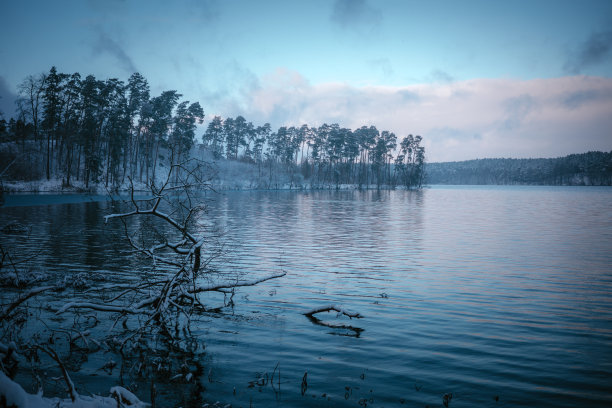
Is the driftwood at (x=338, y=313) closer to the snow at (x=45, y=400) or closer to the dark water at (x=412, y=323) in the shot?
the dark water at (x=412, y=323)

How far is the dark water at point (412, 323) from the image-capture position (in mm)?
7508

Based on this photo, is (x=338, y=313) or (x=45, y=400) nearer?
(x=45, y=400)

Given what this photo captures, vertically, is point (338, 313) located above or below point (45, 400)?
below

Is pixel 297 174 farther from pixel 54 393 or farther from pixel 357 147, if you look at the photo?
pixel 54 393

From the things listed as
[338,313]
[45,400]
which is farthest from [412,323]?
[45,400]

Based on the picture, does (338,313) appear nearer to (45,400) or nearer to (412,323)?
(412,323)

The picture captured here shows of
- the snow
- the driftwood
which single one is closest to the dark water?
the driftwood

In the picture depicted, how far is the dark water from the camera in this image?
24.6 ft

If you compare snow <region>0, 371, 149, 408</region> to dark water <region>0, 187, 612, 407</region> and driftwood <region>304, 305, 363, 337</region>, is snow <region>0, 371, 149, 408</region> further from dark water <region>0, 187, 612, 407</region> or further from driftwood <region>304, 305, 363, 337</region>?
driftwood <region>304, 305, 363, 337</region>

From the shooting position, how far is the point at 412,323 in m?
11.2

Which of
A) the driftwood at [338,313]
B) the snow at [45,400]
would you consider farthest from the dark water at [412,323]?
the snow at [45,400]

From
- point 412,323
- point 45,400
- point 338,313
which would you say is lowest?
point 412,323

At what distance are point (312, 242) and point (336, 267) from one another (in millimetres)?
7847

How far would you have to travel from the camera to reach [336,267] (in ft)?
61.5
